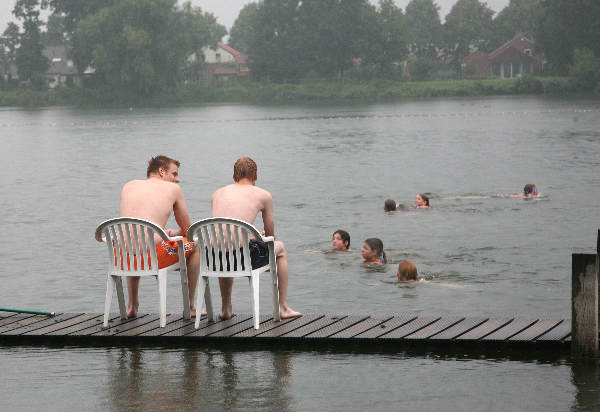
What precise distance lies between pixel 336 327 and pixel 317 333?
307 mm

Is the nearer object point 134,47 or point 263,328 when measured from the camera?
point 263,328

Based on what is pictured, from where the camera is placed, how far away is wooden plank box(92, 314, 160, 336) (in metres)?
10.2

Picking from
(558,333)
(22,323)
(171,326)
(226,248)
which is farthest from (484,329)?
(22,323)

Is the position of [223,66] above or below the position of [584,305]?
above

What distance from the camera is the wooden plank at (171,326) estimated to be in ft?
33.2

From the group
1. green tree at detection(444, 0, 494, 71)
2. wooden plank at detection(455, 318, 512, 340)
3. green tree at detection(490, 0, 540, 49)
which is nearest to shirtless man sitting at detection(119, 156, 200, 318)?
wooden plank at detection(455, 318, 512, 340)

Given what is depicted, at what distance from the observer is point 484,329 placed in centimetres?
984

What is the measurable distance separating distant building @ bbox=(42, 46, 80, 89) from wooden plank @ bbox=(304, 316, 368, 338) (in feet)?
498

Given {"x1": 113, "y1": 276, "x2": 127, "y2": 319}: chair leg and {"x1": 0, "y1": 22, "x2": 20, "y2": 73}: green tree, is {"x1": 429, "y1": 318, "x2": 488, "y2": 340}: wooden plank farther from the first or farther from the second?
{"x1": 0, "y1": 22, "x2": 20, "y2": 73}: green tree

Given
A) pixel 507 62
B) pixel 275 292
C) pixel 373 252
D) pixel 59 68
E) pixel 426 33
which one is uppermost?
pixel 426 33

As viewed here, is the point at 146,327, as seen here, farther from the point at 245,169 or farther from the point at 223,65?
the point at 223,65

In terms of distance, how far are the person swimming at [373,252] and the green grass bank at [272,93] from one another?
114 m

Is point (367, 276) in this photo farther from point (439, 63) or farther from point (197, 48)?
point (439, 63)

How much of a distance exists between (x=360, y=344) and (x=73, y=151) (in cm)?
5114
